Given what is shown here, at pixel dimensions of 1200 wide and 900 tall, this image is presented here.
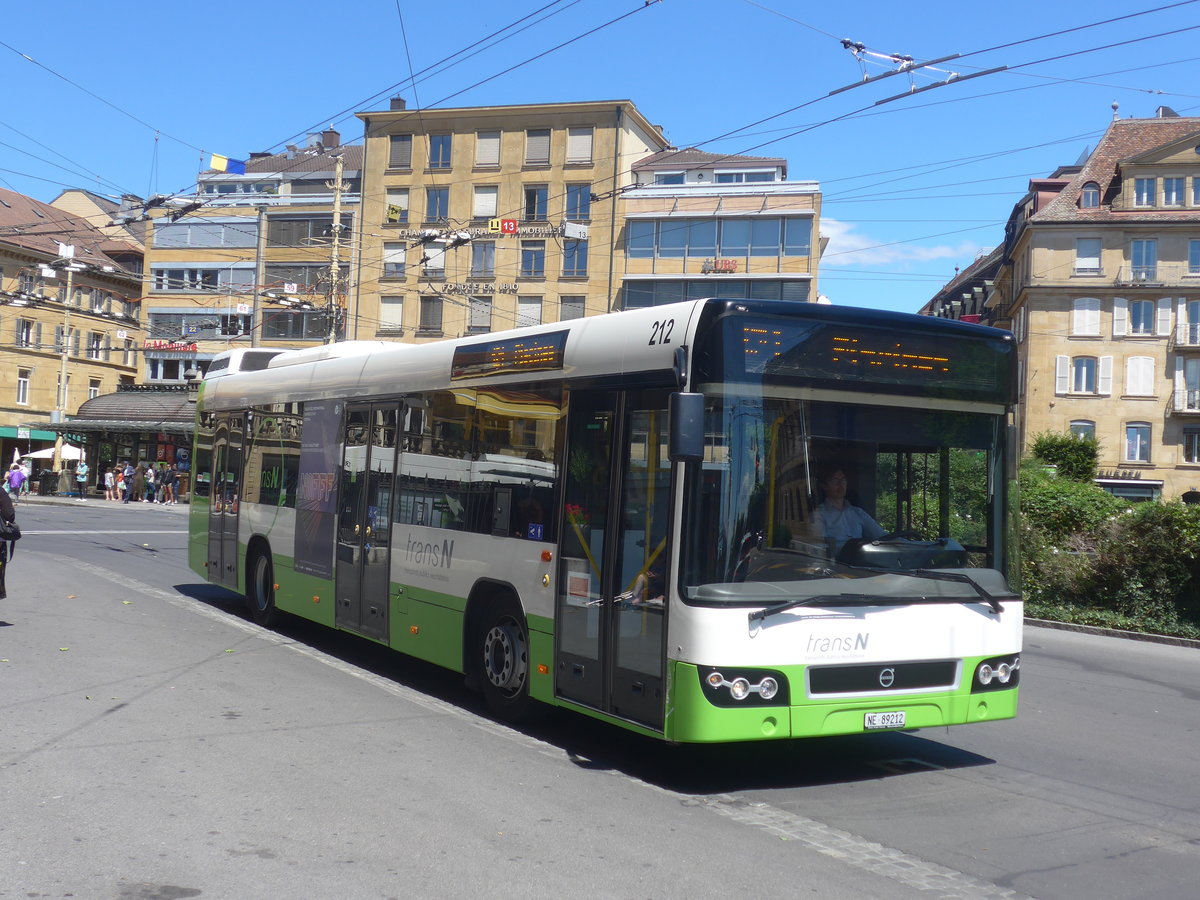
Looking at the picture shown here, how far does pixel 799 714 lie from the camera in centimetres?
690

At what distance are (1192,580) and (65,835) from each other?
16066 millimetres

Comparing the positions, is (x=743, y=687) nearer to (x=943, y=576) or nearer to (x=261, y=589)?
(x=943, y=576)

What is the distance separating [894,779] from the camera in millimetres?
7488

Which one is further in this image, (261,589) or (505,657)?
(261,589)

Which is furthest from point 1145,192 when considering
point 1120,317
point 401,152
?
point 401,152

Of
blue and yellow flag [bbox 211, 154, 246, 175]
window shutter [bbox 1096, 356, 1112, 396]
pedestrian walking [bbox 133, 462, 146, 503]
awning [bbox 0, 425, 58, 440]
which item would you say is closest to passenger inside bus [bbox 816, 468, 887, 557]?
blue and yellow flag [bbox 211, 154, 246, 175]

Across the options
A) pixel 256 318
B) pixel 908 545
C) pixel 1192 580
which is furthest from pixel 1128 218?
pixel 908 545

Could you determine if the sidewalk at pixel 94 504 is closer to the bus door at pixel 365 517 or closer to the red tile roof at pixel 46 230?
the red tile roof at pixel 46 230

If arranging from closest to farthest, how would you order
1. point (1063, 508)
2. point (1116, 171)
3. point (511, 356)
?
point (511, 356) → point (1063, 508) → point (1116, 171)

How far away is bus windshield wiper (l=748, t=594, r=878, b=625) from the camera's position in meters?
6.76

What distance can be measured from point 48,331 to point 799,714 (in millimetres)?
71207

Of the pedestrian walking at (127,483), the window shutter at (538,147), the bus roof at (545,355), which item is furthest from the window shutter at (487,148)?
the bus roof at (545,355)

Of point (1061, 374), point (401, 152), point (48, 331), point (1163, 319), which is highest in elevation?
point (401, 152)

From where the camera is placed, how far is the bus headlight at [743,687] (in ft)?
22.0
